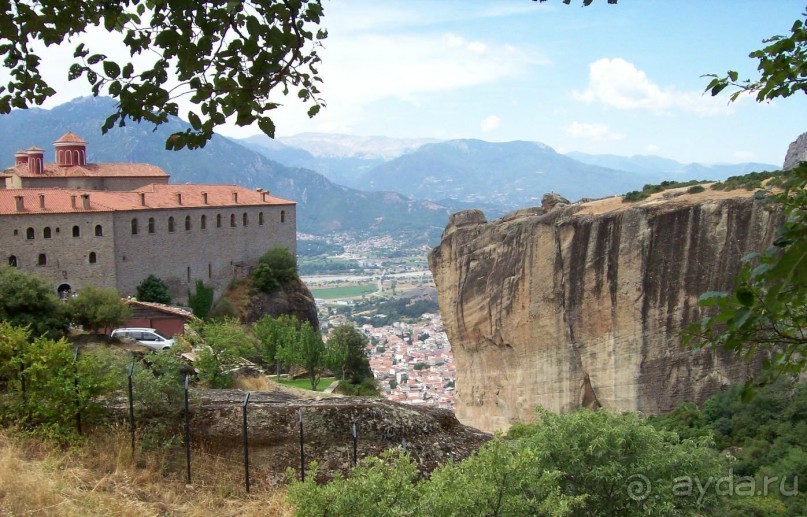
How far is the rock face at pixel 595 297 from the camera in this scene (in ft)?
87.1

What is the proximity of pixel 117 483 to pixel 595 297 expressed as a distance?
23.8 metres

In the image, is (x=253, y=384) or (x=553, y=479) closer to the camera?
(x=553, y=479)

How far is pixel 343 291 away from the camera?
504 feet

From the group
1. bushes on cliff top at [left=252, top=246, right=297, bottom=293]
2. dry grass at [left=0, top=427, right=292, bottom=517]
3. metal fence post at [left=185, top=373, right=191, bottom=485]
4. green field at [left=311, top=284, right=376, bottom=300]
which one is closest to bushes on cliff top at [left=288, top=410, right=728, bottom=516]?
dry grass at [left=0, top=427, right=292, bottom=517]

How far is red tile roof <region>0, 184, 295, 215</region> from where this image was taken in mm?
31828

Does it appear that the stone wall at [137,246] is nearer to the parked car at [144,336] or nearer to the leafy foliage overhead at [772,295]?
the parked car at [144,336]

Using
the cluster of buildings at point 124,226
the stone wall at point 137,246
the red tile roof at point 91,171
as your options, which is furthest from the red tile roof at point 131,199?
the red tile roof at point 91,171

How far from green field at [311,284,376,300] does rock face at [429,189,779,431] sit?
11205cm

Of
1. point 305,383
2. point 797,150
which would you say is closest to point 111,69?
point 305,383

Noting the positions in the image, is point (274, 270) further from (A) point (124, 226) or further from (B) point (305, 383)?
(B) point (305, 383)

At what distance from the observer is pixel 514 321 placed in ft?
105

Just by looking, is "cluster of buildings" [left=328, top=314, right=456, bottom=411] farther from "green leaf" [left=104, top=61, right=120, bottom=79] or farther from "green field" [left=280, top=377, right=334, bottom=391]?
"green leaf" [left=104, top=61, right=120, bottom=79]

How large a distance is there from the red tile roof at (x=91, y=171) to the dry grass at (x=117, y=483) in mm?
34188

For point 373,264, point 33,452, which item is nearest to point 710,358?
point 33,452
